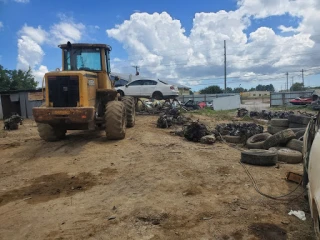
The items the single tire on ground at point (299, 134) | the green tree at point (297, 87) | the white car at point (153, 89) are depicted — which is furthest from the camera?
the green tree at point (297, 87)

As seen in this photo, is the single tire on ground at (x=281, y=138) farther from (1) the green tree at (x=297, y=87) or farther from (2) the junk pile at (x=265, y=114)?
(1) the green tree at (x=297, y=87)

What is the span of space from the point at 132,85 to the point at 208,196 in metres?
17.1

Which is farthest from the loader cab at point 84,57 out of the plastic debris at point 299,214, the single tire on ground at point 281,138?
the plastic debris at point 299,214

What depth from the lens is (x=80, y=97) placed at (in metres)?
8.87

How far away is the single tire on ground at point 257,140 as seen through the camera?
28.4 ft

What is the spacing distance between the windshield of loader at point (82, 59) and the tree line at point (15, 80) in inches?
1674

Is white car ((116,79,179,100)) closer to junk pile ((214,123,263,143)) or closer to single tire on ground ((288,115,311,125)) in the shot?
junk pile ((214,123,263,143))

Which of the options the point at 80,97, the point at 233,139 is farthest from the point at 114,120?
the point at 233,139

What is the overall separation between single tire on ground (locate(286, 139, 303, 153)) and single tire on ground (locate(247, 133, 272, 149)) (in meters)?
0.81

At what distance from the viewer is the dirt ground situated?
3.83 meters

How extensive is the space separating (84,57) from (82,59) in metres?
0.10

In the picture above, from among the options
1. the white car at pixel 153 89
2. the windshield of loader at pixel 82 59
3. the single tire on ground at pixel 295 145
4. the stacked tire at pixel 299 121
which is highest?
the windshield of loader at pixel 82 59

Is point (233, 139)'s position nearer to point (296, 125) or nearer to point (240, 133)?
point (240, 133)

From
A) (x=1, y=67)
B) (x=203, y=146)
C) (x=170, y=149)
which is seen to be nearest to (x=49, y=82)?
(x=170, y=149)
